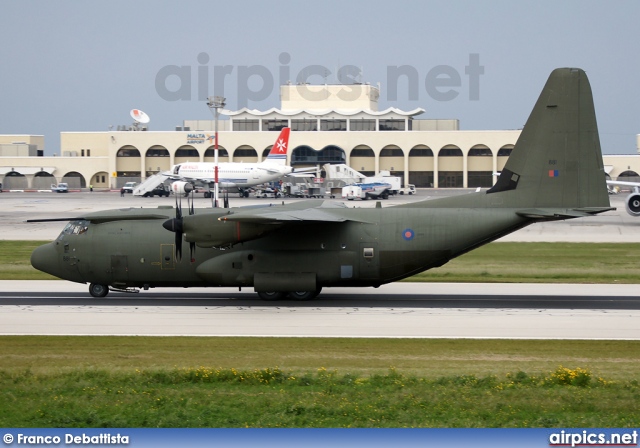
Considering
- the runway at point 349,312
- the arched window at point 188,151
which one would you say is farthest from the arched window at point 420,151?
the runway at point 349,312

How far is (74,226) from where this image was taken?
3034 centimetres

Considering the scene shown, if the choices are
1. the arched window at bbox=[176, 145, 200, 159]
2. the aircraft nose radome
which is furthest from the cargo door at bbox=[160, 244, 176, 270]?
the arched window at bbox=[176, 145, 200, 159]

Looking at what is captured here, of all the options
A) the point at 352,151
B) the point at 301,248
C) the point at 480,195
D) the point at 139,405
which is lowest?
the point at 139,405

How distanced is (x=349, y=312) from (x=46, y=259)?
11647 mm

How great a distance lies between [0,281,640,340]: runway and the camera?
23938 mm

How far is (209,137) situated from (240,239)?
11813 cm

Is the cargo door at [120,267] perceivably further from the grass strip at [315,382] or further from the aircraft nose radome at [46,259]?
the grass strip at [315,382]

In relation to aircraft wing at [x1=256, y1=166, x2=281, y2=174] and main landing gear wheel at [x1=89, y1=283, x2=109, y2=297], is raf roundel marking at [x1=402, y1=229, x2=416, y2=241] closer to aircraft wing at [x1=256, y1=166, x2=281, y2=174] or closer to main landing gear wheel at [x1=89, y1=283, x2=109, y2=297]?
main landing gear wheel at [x1=89, y1=283, x2=109, y2=297]

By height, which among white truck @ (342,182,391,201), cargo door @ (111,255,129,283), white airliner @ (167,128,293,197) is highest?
white airliner @ (167,128,293,197)

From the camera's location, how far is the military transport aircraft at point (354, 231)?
27719 mm

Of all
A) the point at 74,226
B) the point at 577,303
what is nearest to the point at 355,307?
the point at 577,303

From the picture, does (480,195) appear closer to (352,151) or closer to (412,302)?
(412,302)

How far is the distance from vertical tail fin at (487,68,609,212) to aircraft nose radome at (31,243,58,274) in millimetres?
16541

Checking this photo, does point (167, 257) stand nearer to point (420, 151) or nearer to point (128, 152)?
point (420, 151)
